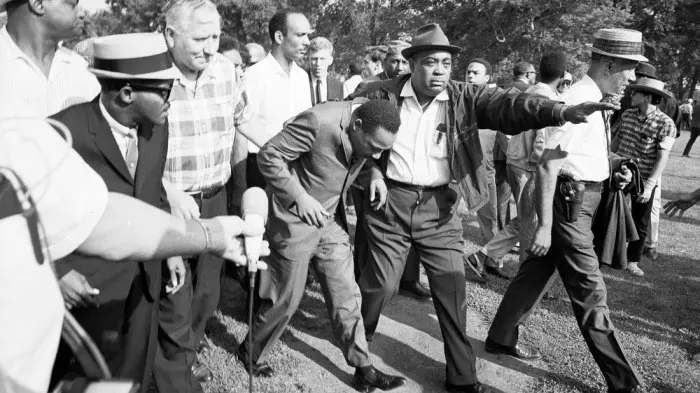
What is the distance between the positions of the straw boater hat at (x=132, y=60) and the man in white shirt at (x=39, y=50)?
0.65m

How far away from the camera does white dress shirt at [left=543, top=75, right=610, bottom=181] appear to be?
3.94 metres

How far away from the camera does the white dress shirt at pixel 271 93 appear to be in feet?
18.2

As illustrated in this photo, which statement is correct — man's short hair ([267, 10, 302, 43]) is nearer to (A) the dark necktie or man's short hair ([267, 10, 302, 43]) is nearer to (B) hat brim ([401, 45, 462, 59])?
(A) the dark necktie

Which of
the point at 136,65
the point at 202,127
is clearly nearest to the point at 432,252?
the point at 202,127

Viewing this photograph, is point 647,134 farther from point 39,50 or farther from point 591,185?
point 39,50

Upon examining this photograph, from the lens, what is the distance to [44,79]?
324cm

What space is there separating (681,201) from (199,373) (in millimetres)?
3439

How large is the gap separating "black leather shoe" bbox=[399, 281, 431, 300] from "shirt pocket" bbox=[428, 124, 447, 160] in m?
2.17

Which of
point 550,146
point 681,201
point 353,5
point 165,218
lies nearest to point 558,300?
point 681,201

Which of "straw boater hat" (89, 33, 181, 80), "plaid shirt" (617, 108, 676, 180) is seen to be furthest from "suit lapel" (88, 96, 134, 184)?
"plaid shirt" (617, 108, 676, 180)

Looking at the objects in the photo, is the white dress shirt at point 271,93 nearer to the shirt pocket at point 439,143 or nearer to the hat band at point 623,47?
the shirt pocket at point 439,143

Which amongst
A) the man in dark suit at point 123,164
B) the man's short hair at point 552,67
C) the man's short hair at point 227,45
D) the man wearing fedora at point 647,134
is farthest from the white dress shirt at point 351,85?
the man in dark suit at point 123,164

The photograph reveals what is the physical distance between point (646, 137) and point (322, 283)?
4.45m

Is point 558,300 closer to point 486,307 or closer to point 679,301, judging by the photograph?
point 486,307
